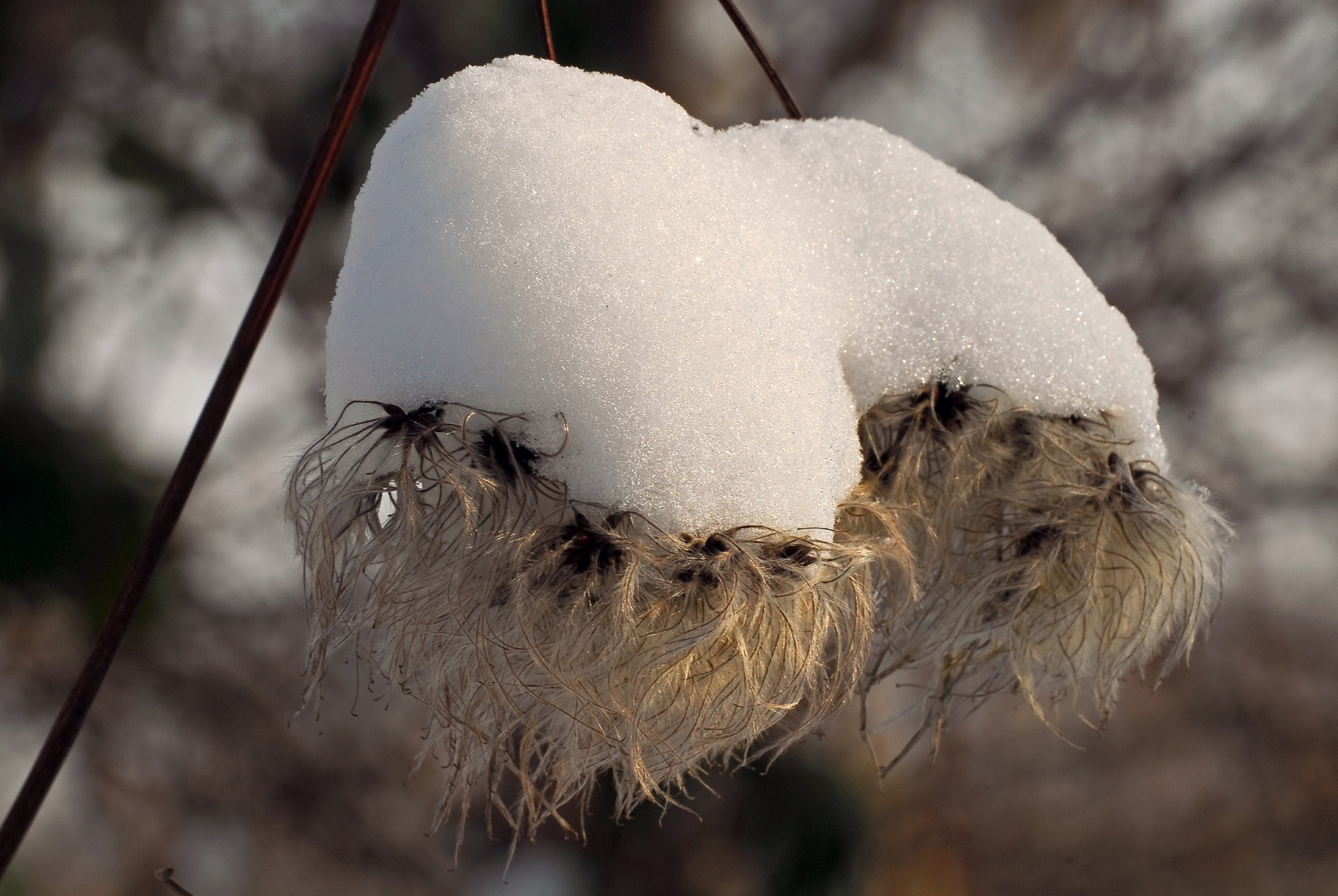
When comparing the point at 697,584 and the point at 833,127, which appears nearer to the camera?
the point at 697,584

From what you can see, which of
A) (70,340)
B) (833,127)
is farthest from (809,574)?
(70,340)

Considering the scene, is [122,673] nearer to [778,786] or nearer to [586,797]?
[778,786]

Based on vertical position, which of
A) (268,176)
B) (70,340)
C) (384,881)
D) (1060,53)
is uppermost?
(1060,53)

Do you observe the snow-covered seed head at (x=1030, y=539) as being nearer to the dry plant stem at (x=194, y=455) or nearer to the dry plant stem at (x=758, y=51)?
the dry plant stem at (x=758, y=51)

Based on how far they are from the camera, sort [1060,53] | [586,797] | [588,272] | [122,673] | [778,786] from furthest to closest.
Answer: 1. [1060,53]
2. [778,786]
3. [122,673]
4. [586,797]
5. [588,272]

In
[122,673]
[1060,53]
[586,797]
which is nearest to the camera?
[586,797]

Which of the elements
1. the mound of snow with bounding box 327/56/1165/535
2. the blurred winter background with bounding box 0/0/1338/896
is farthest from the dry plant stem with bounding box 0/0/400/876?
the blurred winter background with bounding box 0/0/1338/896

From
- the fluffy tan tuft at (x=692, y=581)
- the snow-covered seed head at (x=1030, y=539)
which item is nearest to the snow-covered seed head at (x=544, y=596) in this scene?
the fluffy tan tuft at (x=692, y=581)
